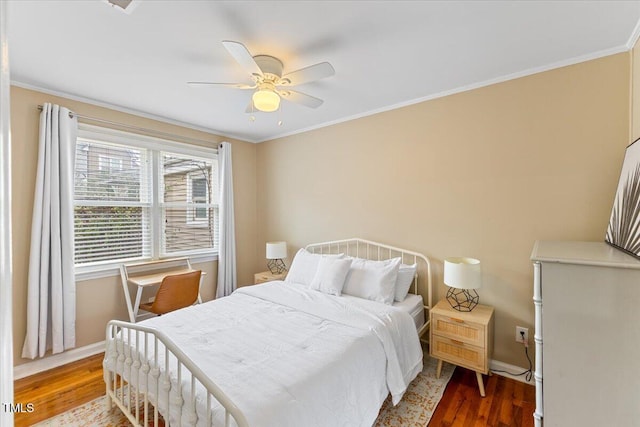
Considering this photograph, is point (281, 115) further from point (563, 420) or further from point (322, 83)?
point (563, 420)

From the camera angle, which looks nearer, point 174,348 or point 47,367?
point 174,348

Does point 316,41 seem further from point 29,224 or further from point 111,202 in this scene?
point 29,224

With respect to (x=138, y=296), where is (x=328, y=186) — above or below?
above

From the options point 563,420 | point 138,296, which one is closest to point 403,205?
point 563,420

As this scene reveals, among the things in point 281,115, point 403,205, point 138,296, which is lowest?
point 138,296

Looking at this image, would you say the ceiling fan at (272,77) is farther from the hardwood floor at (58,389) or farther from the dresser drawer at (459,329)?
the hardwood floor at (58,389)

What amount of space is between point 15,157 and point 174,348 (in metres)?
2.52

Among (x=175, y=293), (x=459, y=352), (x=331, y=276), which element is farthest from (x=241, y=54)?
(x=459, y=352)

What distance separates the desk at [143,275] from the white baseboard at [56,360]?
16.0 inches

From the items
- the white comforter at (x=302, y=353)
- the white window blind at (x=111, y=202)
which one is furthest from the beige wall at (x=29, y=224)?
the white comforter at (x=302, y=353)

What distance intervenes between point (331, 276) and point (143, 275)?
2.20 m

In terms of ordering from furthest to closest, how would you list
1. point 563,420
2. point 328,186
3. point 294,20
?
point 328,186 → point 294,20 → point 563,420

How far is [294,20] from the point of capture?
1.68 meters

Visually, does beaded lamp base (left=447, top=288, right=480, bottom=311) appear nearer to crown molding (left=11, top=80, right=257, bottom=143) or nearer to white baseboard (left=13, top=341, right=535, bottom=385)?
white baseboard (left=13, top=341, right=535, bottom=385)
